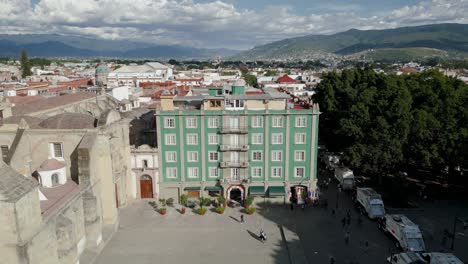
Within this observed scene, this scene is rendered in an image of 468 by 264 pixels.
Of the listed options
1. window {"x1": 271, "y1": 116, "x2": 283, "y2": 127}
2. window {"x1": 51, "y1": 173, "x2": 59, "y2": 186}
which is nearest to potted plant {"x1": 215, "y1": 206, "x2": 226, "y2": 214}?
window {"x1": 271, "y1": 116, "x2": 283, "y2": 127}

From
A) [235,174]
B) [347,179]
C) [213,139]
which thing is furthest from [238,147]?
[347,179]

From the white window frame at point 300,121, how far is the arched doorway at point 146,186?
1891 centimetres

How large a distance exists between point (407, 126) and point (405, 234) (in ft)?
48.5

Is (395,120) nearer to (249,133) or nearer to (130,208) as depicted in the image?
(249,133)

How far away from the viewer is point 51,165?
30578 mm

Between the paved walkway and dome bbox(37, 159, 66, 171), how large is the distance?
8.60m

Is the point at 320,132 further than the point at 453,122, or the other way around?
the point at 320,132

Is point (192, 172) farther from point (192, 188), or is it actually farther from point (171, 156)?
point (171, 156)

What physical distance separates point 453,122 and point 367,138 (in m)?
9.54

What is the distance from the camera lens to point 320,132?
5759 centimetres

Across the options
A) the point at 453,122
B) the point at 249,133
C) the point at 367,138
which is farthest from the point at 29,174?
the point at 453,122

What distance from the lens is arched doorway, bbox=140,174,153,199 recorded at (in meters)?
43.0

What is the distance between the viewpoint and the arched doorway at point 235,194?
42094mm

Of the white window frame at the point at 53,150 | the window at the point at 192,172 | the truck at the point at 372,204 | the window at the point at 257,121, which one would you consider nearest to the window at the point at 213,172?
the window at the point at 192,172
